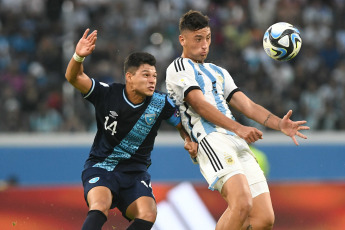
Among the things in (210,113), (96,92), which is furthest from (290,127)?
(96,92)

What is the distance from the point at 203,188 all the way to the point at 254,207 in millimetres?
2137

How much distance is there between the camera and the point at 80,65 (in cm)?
618

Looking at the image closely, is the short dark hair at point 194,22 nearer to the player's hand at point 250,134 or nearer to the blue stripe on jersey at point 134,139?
the blue stripe on jersey at point 134,139

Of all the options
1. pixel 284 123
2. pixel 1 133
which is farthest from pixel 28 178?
pixel 284 123

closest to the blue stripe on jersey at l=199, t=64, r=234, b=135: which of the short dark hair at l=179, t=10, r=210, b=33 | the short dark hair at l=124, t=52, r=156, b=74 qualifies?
the short dark hair at l=179, t=10, r=210, b=33

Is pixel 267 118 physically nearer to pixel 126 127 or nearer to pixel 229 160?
pixel 229 160

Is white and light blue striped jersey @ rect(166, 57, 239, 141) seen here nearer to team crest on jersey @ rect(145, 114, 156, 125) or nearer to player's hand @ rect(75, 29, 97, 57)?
team crest on jersey @ rect(145, 114, 156, 125)

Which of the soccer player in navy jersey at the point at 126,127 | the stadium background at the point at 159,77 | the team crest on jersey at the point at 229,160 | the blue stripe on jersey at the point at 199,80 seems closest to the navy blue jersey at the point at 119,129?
the soccer player in navy jersey at the point at 126,127

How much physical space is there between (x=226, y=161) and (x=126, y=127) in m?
1.00

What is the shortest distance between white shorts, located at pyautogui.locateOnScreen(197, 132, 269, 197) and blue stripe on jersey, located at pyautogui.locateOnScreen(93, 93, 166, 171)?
53 cm

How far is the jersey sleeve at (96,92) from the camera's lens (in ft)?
20.8

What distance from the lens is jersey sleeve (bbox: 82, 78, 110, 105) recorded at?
633 centimetres

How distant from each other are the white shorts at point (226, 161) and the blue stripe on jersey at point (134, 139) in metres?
0.53

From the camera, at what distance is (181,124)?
6680 mm
